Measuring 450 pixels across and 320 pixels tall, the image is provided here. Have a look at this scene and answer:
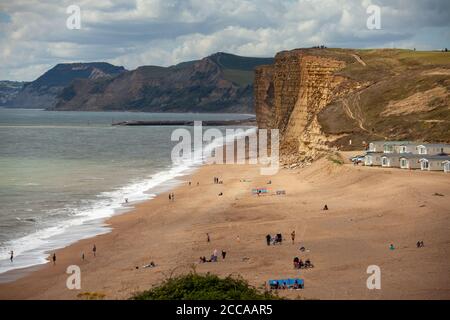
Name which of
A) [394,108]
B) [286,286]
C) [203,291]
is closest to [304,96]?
[394,108]

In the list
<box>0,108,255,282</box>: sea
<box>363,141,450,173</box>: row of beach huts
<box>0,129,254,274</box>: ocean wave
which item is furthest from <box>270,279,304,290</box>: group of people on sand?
<box>363,141,450,173</box>: row of beach huts

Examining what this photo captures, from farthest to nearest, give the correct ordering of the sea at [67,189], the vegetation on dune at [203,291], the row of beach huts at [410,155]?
the row of beach huts at [410,155] < the sea at [67,189] < the vegetation on dune at [203,291]

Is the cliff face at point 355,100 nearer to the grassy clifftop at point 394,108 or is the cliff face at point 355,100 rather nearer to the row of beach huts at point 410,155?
the grassy clifftop at point 394,108

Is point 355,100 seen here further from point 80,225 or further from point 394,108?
point 80,225

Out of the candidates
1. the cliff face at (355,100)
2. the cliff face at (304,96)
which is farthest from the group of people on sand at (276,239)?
the cliff face at (304,96)
